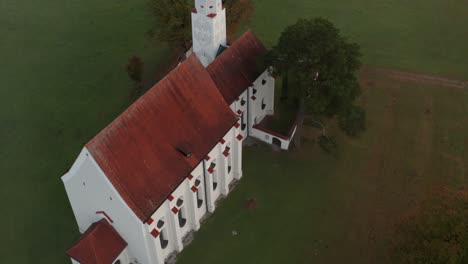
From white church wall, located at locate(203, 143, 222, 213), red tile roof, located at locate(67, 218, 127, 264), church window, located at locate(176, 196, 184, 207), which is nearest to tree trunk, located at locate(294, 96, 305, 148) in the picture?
white church wall, located at locate(203, 143, 222, 213)

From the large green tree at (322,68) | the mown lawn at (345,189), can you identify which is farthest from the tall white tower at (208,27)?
the mown lawn at (345,189)

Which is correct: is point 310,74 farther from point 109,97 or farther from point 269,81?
point 109,97

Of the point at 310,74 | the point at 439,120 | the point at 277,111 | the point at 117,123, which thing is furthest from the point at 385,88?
the point at 117,123

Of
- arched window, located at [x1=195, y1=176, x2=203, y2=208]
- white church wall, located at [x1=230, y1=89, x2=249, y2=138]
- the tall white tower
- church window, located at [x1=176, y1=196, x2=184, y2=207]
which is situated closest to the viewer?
church window, located at [x1=176, y1=196, x2=184, y2=207]

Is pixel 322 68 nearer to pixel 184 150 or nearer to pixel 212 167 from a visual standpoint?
pixel 212 167

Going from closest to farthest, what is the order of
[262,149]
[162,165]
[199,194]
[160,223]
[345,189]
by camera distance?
[162,165] < [160,223] < [199,194] < [345,189] < [262,149]

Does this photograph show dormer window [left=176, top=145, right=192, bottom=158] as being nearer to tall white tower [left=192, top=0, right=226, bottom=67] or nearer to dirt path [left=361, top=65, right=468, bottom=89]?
tall white tower [left=192, top=0, right=226, bottom=67]

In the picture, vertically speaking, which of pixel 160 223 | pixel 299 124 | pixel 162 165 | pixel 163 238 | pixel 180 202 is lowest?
pixel 163 238

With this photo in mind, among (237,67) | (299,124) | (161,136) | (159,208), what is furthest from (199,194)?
(299,124)
